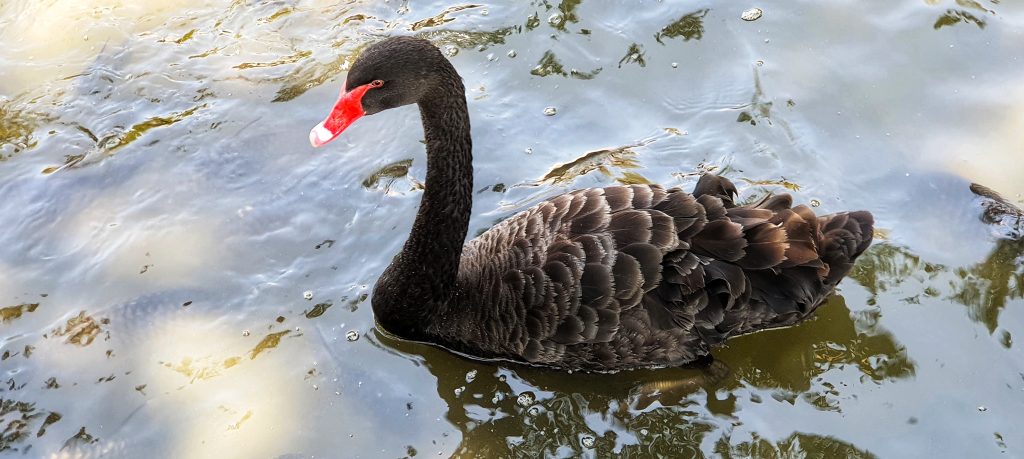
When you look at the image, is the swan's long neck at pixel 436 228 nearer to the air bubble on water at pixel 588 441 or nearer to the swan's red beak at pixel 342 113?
the swan's red beak at pixel 342 113

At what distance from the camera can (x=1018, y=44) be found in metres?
6.16

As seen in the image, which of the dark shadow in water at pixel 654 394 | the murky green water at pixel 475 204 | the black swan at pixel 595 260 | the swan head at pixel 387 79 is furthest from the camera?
the murky green water at pixel 475 204

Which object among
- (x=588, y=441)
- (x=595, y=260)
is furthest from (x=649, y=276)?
(x=588, y=441)

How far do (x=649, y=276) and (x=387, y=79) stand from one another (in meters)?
1.45

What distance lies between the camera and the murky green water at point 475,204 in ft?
14.3

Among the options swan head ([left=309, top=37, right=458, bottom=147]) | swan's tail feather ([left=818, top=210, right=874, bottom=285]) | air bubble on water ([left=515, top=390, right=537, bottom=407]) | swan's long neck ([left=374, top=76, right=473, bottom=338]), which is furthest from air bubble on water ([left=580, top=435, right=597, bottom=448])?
swan head ([left=309, top=37, right=458, bottom=147])

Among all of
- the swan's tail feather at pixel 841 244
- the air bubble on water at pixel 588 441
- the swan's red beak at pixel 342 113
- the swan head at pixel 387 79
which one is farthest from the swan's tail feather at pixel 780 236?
the swan's red beak at pixel 342 113

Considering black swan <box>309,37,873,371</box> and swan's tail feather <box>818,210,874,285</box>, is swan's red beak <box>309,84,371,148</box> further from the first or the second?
swan's tail feather <box>818,210,874,285</box>

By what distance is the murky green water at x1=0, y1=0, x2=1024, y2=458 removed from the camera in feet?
14.3

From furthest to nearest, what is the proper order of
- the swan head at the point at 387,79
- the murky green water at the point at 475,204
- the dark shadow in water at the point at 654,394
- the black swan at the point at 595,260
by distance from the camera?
the murky green water at the point at 475,204 < the dark shadow in water at the point at 654,394 < the black swan at the point at 595,260 < the swan head at the point at 387,79

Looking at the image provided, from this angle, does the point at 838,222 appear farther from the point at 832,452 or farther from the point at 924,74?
the point at 924,74

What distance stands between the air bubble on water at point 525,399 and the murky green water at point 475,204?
0.06ft

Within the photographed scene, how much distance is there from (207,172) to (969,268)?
444 cm

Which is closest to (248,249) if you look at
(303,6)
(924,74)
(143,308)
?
(143,308)
